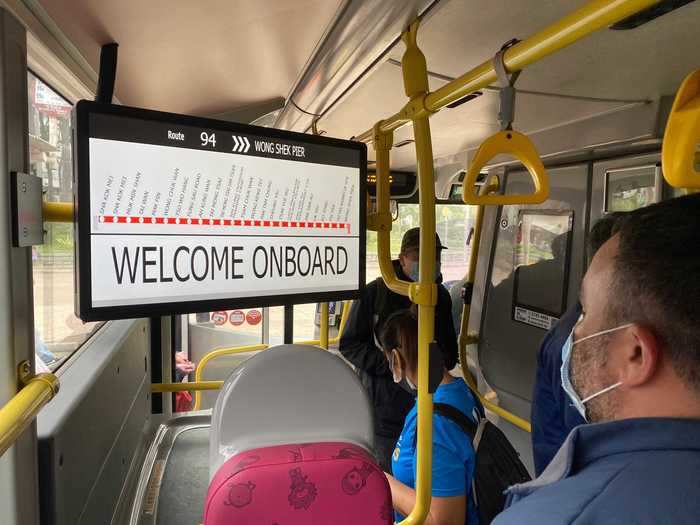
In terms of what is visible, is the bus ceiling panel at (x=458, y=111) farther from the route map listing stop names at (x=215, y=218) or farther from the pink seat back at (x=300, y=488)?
the pink seat back at (x=300, y=488)

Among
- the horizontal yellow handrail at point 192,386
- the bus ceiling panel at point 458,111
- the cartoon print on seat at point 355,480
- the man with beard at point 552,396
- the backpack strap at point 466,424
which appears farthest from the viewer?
the horizontal yellow handrail at point 192,386

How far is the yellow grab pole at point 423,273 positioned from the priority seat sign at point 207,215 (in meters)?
0.22

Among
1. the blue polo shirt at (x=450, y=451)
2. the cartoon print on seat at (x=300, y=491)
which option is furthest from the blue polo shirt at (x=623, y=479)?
the blue polo shirt at (x=450, y=451)

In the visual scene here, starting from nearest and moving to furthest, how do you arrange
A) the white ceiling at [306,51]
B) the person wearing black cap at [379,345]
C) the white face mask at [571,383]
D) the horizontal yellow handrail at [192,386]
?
the white face mask at [571,383] < the white ceiling at [306,51] < the horizontal yellow handrail at [192,386] < the person wearing black cap at [379,345]

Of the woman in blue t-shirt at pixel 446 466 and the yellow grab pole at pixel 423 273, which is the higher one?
the yellow grab pole at pixel 423 273

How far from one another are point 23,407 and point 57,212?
0.42 metres

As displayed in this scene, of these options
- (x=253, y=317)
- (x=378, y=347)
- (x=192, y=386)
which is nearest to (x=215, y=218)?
(x=192, y=386)

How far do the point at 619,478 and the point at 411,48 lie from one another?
109cm

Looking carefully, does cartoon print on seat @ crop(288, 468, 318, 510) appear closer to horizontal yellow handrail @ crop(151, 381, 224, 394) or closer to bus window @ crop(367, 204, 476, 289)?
horizontal yellow handrail @ crop(151, 381, 224, 394)

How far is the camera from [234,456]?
3.94 ft

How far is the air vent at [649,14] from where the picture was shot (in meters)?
1.40

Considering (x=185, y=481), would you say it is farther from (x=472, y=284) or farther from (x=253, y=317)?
(x=253, y=317)

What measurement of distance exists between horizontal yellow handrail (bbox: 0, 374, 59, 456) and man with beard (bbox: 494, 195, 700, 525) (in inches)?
30.8

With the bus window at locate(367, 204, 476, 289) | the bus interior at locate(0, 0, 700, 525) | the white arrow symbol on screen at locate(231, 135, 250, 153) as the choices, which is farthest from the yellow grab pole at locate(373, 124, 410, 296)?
the bus window at locate(367, 204, 476, 289)
